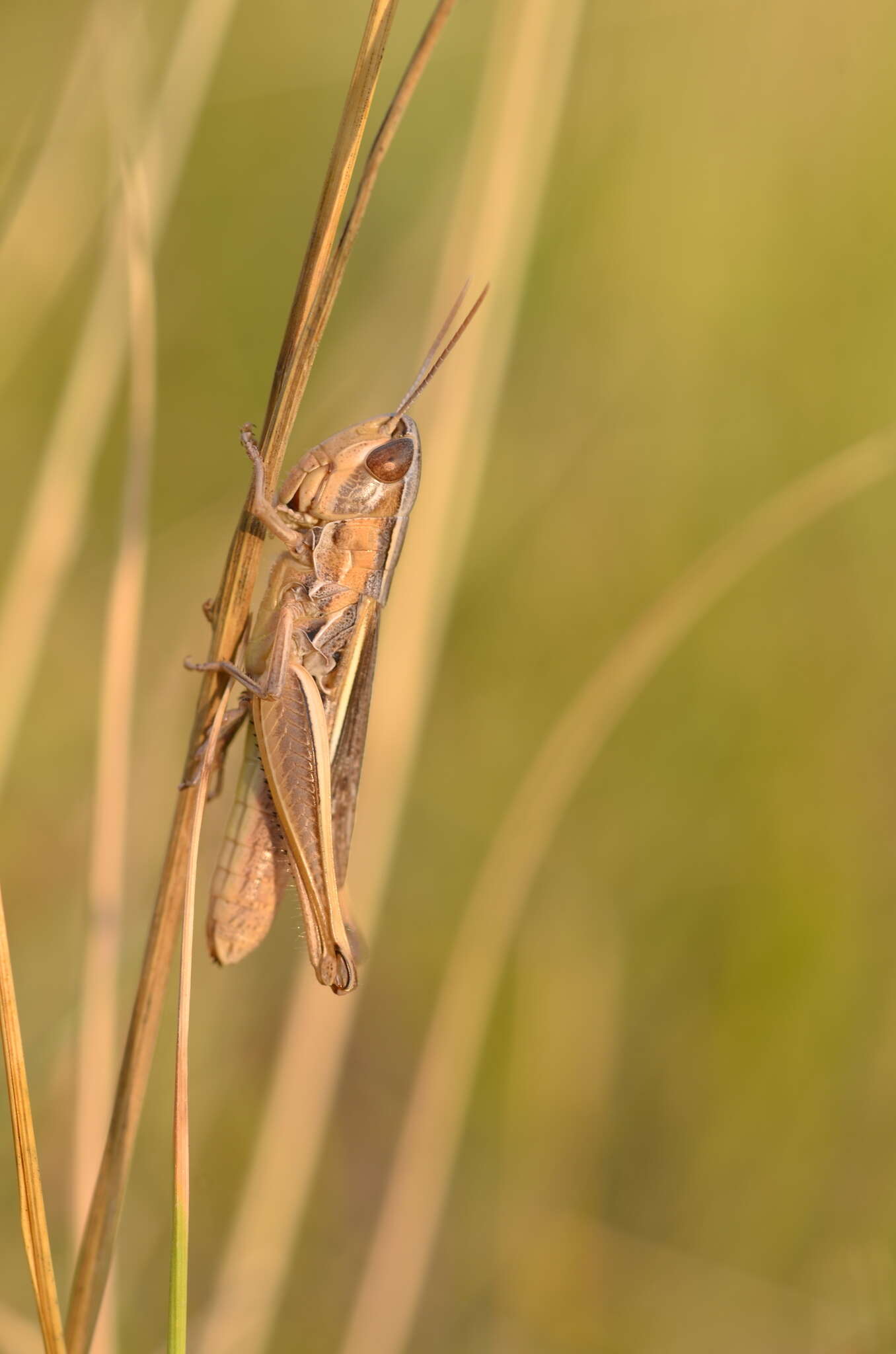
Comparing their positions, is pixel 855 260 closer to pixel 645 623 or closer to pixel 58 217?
pixel 645 623

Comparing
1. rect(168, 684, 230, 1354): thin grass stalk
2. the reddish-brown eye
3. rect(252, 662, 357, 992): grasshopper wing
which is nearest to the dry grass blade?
rect(168, 684, 230, 1354): thin grass stalk

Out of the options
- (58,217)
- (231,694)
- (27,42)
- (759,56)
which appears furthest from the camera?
(759,56)

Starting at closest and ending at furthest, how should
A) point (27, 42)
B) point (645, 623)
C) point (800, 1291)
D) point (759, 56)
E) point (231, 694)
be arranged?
point (231, 694), point (645, 623), point (800, 1291), point (27, 42), point (759, 56)

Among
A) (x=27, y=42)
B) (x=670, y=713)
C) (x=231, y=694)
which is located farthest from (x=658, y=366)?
(x=231, y=694)

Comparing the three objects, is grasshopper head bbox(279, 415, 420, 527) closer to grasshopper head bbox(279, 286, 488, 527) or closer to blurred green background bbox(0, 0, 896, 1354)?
grasshopper head bbox(279, 286, 488, 527)

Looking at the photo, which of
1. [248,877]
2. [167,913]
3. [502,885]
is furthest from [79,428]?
[502,885]

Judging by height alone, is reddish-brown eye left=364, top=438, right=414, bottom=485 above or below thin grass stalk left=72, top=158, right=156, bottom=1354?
above

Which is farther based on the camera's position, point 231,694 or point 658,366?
point 658,366
